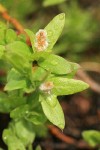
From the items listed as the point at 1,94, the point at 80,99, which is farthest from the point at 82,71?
the point at 1,94

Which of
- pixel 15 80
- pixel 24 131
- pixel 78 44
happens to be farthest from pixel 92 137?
pixel 78 44

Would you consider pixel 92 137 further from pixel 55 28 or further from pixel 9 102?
pixel 55 28

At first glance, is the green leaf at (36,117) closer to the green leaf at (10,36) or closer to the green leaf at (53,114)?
the green leaf at (53,114)

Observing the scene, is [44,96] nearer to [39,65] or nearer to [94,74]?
[39,65]

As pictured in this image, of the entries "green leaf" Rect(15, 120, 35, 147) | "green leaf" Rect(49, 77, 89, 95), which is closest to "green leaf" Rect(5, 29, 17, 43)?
"green leaf" Rect(49, 77, 89, 95)

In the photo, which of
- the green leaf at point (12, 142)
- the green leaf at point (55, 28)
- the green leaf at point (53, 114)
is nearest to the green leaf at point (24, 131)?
the green leaf at point (12, 142)

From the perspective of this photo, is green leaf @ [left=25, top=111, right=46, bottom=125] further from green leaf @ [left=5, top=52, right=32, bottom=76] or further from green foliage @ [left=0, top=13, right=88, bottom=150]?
green leaf @ [left=5, top=52, right=32, bottom=76]
